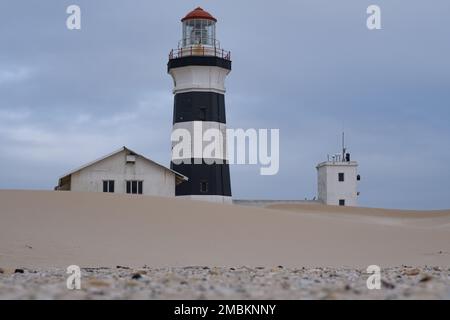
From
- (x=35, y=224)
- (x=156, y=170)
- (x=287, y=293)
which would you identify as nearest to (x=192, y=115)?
(x=156, y=170)

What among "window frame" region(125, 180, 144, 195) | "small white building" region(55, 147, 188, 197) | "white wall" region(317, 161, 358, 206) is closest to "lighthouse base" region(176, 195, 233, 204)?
"small white building" region(55, 147, 188, 197)

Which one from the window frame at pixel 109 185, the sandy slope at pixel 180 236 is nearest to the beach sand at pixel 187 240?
the sandy slope at pixel 180 236

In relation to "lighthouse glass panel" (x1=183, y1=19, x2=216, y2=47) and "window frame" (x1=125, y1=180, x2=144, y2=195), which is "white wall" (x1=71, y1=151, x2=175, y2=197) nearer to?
"window frame" (x1=125, y1=180, x2=144, y2=195)

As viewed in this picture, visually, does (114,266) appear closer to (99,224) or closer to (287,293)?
(99,224)

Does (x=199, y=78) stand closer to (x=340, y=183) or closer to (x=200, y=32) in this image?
(x=200, y=32)

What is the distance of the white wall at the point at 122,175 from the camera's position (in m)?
32.3

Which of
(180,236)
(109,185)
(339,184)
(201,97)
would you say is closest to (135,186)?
(109,185)

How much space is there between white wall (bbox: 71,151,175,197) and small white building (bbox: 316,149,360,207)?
1574cm

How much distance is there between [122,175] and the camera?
32.7 meters

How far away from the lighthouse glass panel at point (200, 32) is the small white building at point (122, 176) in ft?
23.1

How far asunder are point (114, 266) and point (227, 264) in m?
2.46

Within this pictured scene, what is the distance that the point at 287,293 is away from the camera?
25.0 ft

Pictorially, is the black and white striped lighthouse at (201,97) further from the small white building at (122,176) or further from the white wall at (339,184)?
the white wall at (339,184)
